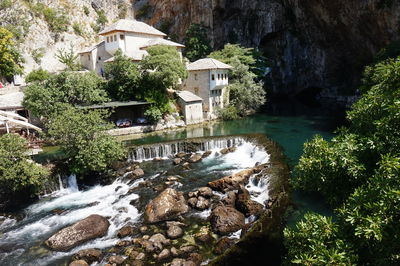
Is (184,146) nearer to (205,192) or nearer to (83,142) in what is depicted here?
(205,192)

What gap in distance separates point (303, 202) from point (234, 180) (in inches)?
168

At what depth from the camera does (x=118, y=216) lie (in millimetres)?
14344

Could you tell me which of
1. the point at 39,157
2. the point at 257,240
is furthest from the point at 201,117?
the point at 257,240

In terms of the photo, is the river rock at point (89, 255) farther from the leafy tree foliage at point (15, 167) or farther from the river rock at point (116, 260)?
the leafy tree foliage at point (15, 167)

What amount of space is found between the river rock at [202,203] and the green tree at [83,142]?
262 inches

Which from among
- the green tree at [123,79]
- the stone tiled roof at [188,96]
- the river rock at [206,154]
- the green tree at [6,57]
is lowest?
the river rock at [206,154]

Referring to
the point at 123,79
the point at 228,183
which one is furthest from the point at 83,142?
the point at 123,79

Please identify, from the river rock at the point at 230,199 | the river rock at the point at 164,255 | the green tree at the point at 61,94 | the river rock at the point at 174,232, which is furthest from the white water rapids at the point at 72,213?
the green tree at the point at 61,94

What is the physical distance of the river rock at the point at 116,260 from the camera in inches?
420

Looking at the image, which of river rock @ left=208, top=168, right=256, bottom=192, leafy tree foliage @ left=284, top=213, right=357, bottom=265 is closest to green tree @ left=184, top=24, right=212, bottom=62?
river rock @ left=208, top=168, right=256, bottom=192

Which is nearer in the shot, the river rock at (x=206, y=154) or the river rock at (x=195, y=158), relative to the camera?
the river rock at (x=195, y=158)

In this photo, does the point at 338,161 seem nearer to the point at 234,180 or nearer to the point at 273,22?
the point at 234,180

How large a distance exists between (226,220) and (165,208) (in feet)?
11.1

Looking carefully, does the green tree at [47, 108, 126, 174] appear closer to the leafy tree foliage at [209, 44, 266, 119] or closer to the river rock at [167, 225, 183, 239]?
the river rock at [167, 225, 183, 239]
